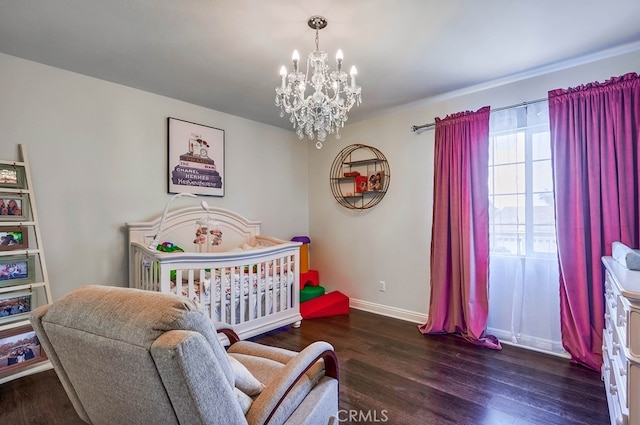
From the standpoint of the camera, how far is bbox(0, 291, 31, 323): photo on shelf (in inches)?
84.7

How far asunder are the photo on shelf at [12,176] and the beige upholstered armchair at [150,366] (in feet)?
6.06

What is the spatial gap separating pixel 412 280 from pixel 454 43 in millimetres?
2322

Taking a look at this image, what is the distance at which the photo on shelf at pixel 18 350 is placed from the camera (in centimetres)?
208

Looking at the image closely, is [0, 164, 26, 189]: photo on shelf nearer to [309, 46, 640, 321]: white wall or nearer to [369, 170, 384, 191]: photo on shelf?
[309, 46, 640, 321]: white wall

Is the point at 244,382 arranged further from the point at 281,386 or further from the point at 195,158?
the point at 195,158

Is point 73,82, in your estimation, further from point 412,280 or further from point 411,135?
point 412,280

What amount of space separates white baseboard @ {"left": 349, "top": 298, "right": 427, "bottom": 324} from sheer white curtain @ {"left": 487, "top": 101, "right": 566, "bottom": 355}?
2.32ft

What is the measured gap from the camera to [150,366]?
0.78 meters

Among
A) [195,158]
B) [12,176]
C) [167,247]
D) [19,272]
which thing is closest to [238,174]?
[195,158]

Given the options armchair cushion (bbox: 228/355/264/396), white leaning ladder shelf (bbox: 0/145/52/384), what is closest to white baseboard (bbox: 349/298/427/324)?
armchair cushion (bbox: 228/355/264/396)

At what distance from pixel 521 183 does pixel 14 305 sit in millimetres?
4145

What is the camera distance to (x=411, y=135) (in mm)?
3424

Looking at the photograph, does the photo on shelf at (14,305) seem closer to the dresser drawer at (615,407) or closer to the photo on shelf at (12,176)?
the photo on shelf at (12,176)

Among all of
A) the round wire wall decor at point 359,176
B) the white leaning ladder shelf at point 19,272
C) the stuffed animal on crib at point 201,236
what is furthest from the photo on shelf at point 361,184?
the white leaning ladder shelf at point 19,272
